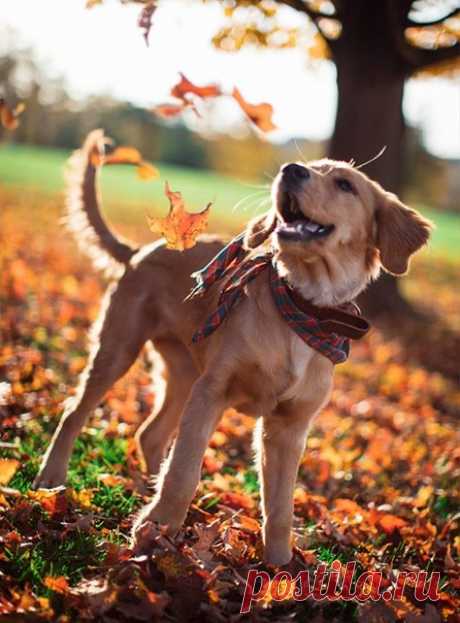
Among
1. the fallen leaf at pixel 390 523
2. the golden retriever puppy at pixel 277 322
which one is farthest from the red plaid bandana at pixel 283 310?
the fallen leaf at pixel 390 523

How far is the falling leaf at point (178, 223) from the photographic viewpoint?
3.74 meters

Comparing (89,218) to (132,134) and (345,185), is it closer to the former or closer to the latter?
(345,185)

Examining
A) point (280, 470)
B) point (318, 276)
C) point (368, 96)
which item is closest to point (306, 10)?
point (368, 96)

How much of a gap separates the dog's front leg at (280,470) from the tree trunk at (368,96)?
7.24m

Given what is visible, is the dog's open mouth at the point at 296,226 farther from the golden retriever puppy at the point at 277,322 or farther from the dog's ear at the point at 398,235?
the dog's ear at the point at 398,235

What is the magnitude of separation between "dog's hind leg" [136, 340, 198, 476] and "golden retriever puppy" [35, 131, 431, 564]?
0.42 m

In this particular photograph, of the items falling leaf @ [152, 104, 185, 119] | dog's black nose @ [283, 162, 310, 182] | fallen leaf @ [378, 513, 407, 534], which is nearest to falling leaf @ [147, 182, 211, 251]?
dog's black nose @ [283, 162, 310, 182]

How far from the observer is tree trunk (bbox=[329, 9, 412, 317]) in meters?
10.4

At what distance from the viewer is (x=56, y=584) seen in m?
2.96

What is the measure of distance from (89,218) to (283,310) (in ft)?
6.83

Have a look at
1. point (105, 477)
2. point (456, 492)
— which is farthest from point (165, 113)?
point (456, 492)

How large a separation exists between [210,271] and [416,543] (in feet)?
7.18

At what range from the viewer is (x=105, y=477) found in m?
4.36

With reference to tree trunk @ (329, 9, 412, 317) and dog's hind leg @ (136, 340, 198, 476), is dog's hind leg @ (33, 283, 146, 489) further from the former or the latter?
tree trunk @ (329, 9, 412, 317)
